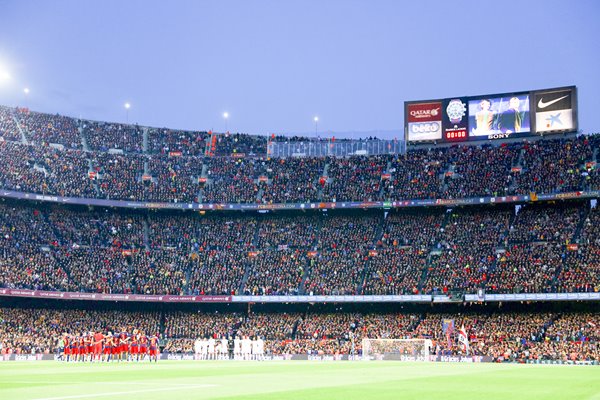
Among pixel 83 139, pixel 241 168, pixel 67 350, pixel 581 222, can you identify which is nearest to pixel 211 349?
pixel 67 350

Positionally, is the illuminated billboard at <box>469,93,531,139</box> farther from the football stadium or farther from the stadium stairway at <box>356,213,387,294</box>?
the stadium stairway at <box>356,213,387,294</box>

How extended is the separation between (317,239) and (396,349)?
69.2 feet

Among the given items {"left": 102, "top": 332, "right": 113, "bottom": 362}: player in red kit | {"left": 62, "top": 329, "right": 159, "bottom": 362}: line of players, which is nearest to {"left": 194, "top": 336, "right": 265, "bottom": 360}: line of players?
{"left": 62, "top": 329, "right": 159, "bottom": 362}: line of players

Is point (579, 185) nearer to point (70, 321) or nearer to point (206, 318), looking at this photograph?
point (206, 318)

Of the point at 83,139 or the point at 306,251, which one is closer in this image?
the point at 306,251

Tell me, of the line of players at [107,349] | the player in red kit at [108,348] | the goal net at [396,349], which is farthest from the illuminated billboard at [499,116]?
the player in red kit at [108,348]

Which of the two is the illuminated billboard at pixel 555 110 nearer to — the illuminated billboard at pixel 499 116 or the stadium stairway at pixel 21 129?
the illuminated billboard at pixel 499 116

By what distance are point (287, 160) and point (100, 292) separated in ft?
95.0

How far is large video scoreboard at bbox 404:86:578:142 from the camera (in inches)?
3140

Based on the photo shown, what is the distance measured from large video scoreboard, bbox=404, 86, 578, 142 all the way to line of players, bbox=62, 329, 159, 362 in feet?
149

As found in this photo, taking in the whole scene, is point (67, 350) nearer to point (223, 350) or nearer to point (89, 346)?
point (89, 346)

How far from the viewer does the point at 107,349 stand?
51.2 m

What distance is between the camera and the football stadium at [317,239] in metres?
65.2

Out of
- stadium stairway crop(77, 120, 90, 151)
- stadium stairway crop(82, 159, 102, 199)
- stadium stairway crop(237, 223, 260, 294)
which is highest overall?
stadium stairway crop(77, 120, 90, 151)
